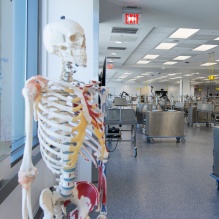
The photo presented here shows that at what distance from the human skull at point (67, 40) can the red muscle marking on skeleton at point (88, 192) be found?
2.49 feet

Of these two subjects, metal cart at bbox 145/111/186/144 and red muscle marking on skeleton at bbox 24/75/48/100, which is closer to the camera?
red muscle marking on skeleton at bbox 24/75/48/100

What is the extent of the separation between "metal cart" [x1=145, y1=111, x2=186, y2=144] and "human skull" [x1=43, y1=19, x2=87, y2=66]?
16.3ft

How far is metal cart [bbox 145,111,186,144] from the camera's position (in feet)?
19.7

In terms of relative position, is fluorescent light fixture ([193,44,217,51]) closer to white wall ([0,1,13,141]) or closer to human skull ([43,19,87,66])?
white wall ([0,1,13,141])

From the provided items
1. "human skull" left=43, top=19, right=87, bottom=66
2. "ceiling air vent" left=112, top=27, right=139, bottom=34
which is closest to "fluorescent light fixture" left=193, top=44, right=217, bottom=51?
"ceiling air vent" left=112, top=27, right=139, bottom=34

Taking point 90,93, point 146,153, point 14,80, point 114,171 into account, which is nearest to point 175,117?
point 146,153

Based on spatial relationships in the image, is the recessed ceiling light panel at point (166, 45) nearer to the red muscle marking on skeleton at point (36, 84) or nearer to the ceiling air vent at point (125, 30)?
the ceiling air vent at point (125, 30)

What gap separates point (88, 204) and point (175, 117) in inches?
204

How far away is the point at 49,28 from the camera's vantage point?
121cm

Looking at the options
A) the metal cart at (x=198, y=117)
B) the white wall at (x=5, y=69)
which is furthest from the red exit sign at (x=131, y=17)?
the metal cart at (x=198, y=117)

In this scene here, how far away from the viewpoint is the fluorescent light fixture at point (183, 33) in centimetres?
597

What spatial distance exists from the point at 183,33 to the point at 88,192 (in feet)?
19.6

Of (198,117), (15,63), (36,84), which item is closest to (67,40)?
(36,84)

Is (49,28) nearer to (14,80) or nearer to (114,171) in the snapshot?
(14,80)
